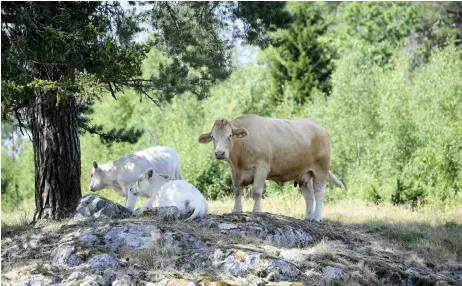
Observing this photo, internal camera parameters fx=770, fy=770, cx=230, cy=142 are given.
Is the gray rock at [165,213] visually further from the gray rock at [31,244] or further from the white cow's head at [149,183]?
the gray rock at [31,244]

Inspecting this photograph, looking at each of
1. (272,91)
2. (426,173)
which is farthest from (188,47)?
(272,91)

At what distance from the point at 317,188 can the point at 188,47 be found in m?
4.05

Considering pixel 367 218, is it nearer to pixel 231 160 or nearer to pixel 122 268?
pixel 231 160

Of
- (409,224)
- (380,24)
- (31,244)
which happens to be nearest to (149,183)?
(31,244)

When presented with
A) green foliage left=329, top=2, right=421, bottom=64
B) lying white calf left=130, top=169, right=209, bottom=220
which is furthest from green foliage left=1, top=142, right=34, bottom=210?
lying white calf left=130, top=169, right=209, bottom=220

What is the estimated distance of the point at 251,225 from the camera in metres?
12.3

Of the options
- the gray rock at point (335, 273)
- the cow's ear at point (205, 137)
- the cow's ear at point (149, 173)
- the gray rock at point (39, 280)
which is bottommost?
the gray rock at point (335, 273)

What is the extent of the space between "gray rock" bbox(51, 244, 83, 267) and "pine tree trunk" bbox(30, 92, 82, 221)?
3.62 m

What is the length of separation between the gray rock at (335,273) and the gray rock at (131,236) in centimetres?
241

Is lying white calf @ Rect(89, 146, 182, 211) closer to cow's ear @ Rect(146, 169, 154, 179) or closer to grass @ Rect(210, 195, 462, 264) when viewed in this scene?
cow's ear @ Rect(146, 169, 154, 179)

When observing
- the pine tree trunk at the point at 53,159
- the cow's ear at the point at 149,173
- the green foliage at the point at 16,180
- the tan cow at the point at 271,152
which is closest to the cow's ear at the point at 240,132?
the tan cow at the point at 271,152

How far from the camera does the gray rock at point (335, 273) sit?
1062 cm

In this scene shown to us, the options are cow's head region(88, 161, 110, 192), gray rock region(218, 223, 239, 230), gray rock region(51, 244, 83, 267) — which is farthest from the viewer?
cow's head region(88, 161, 110, 192)

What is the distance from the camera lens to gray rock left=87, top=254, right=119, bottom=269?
10219 mm
